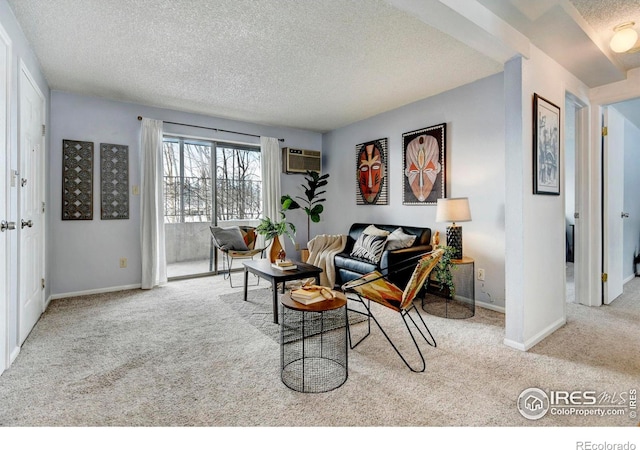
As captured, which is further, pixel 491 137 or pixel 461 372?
pixel 491 137

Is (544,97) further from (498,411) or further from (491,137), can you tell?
(498,411)

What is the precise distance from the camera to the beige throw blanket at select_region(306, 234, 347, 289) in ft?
13.9

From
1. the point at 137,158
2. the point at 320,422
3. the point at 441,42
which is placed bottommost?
the point at 320,422

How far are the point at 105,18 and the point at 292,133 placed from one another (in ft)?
11.5

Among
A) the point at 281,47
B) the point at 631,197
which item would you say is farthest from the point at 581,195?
the point at 281,47

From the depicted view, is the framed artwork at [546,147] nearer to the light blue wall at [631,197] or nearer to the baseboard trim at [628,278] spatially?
the light blue wall at [631,197]

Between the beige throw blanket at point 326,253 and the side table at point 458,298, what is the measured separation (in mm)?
1208

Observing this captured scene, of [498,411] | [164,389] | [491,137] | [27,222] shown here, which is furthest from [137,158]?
[498,411]

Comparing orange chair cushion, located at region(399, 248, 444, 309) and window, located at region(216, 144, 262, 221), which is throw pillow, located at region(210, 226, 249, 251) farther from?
orange chair cushion, located at region(399, 248, 444, 309)

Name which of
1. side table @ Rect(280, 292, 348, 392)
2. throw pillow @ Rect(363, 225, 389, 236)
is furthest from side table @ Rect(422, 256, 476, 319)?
side table @ Rect(280, 292, 348, 392)

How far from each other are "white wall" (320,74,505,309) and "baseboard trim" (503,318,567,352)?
0.55m

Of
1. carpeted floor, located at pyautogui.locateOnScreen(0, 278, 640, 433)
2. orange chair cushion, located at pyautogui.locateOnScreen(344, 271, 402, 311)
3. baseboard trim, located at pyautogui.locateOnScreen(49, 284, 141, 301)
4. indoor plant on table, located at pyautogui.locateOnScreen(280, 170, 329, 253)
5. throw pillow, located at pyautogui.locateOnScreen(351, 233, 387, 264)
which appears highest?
indoor plant on table, located at pyautogui.locateOnScreen(280, 170, 329, 253)

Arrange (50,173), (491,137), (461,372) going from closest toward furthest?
(461,372)
(491,137)
(50,173)
